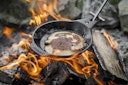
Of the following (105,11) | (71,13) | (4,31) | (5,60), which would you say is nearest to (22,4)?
(4,31)

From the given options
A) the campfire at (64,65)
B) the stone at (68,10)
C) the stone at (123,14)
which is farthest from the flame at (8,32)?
the stone at (123,14)

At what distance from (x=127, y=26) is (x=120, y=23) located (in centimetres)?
17

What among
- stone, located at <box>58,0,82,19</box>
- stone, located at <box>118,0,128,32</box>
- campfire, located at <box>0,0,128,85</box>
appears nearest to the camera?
campfire, located at <box>0,0,128,85</box>

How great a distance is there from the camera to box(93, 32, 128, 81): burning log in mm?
3130

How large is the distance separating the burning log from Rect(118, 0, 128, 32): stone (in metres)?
0.74

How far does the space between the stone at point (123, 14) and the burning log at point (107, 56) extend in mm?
740

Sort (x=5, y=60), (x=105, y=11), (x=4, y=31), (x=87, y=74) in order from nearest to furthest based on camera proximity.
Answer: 1. (x=87, y=74)
2. (x=5, y=60)
3. (x=4, y=31)
4. (x=105, y=11)

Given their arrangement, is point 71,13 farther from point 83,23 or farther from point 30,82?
point 30,82

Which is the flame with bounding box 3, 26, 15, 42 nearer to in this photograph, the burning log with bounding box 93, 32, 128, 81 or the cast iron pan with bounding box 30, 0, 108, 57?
the cast iron pan with bounding box 30, 0, 108, 57

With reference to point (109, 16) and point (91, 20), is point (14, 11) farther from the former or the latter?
point (109, 16)

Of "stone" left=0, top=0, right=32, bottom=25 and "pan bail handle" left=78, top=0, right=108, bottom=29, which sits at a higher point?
"stone" left=0, top=0, right=32, bottom=25

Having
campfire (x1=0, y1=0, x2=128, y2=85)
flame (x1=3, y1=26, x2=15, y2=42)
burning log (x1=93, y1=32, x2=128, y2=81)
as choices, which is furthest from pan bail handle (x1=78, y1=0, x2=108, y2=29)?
flame (x1=3, y1=26, x2=15, y2=42)

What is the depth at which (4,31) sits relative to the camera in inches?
167

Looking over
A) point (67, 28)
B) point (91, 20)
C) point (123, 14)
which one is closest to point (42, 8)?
point (67, 28)
